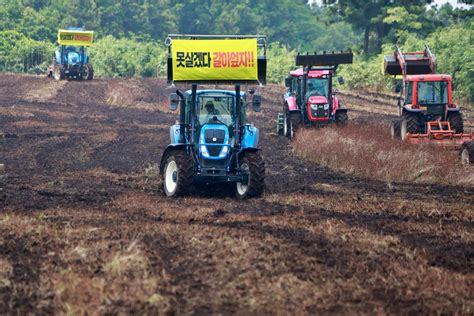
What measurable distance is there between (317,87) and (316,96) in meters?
0.41

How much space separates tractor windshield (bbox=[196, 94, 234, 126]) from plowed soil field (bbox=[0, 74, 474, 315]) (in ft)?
5.06

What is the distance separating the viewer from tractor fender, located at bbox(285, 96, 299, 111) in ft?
A: 98.8

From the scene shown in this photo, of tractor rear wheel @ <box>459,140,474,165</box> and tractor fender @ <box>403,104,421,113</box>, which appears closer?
tractor rear wheel @ <box>459,140,474,165</box>

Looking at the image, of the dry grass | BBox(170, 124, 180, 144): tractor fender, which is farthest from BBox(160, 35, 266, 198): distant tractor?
the dry grass

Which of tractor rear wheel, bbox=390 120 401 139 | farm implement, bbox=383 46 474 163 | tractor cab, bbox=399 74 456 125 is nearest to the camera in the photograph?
farm implement, bbox=383 46 474 163

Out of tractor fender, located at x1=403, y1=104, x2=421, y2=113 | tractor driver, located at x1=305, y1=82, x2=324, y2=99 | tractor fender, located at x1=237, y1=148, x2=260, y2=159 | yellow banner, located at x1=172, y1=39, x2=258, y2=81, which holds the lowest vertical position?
tractor fender, located at x1=237, y1=148, x2=260, y2=159

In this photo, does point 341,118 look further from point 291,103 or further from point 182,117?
point 182,117

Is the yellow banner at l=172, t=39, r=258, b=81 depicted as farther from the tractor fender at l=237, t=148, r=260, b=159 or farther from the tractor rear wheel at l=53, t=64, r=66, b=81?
the tractor rear wheel at l=53, t=64, r=66, b=81

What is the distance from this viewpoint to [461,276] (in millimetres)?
11234

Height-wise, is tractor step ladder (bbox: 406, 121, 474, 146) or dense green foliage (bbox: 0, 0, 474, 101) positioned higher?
dense green foliage (bbox: 0, 0, 474, 101)

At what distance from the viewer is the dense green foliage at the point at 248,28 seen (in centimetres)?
5462

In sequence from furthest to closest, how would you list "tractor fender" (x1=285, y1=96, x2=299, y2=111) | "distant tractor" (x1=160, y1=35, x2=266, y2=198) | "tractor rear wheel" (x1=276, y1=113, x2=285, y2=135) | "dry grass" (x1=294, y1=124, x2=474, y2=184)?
"tractor rear wheel" (x1=276, y1=113, x2=285, y2=135) → "tractor fender" (x1=285, y1=96, x2=299, y2=111) → "dry grass" (x1=294, y1=124, x2=474, y2=184) → "distant tractor" (x1=160, y1=35, x2=266, y2=198)

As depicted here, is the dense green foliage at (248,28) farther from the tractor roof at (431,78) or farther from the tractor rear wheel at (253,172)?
the tractor rear wheel at (253,172)

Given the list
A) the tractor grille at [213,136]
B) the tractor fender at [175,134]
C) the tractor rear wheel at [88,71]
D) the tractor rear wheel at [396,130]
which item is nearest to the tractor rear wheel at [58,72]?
the tractor rear wheel at [88,71]
